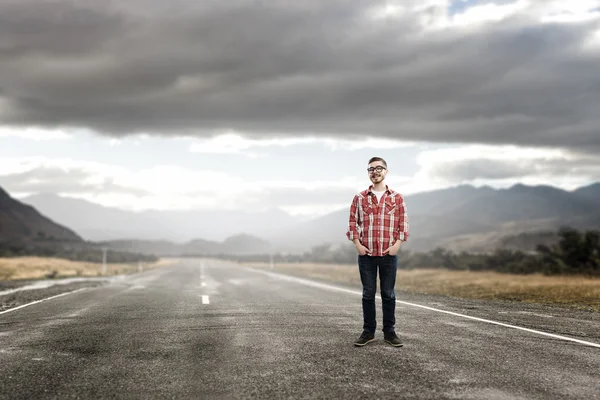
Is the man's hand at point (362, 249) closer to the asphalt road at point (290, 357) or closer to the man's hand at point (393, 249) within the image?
the man's hand at point (393, 249)

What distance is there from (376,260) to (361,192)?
0.89 m

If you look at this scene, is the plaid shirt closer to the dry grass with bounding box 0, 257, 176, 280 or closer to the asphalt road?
the asphalt road

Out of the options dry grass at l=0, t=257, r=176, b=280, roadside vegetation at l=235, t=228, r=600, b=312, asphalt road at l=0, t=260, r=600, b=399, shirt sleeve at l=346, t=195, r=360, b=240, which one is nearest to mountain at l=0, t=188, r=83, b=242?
dry grass at l=0, t=257, r=176, b=280

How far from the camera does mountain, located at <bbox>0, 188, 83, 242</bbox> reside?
114m

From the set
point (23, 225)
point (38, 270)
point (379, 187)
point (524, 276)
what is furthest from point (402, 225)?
point (23, 225)

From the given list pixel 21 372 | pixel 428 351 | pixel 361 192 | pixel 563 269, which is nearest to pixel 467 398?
pixel 428 351

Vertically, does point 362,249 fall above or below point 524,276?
above

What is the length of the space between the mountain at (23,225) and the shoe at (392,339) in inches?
4478

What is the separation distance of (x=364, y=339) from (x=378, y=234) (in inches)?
51.7

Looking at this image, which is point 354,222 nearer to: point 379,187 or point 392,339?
point 379,187

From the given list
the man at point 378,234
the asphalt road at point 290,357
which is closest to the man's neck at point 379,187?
the man at point 378,234

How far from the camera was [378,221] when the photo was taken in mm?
6508

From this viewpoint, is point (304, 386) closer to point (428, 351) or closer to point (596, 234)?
point (428, 351)

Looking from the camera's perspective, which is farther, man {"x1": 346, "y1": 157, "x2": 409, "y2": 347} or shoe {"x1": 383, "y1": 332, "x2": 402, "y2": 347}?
man {"x1": 346, "y1": 157, "x2": 409, "y2": 347}
